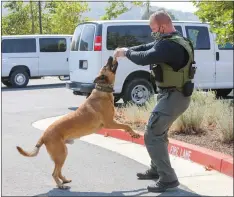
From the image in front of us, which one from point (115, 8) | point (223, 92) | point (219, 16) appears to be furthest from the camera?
point (115, 8)

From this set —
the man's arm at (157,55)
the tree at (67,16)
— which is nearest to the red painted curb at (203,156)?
the man's arm at (157,55)

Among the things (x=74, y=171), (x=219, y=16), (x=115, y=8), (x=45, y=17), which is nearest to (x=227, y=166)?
(x=74, y=171)

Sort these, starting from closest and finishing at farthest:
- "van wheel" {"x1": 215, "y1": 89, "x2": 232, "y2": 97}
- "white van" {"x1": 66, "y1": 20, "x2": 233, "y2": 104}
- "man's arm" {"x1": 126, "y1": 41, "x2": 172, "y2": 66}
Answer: "man's arm" {"x1": 126, "y1": 41, "x2": 172, "y2": 66} < "white van" {"x1": 66, "y1": 20, "x2": 233, "y2": 104} < "van wheel" {"x1": 215, "y1": 89, "x2": 232, "y2": 97}

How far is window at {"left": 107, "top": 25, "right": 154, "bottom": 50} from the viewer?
11.4 metres

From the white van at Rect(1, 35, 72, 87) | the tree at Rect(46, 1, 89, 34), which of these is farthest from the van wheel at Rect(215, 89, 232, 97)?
the tree at Rect(46, 1, 89, 34)

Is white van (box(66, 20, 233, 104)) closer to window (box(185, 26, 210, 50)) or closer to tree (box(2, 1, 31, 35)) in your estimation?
window (box(185, 26, 210, 50))

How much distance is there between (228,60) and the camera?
12.4m

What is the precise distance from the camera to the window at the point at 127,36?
11367mm

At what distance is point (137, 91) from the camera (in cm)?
→ 1152

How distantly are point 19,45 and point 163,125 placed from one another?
49.3 ft

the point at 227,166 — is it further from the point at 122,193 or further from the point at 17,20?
the point at 17,20

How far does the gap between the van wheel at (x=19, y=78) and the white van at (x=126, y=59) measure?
756cm

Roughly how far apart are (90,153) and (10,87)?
1325 cm

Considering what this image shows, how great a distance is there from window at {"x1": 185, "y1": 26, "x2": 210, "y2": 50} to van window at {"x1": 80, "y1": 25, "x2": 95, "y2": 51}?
250 centimetres
